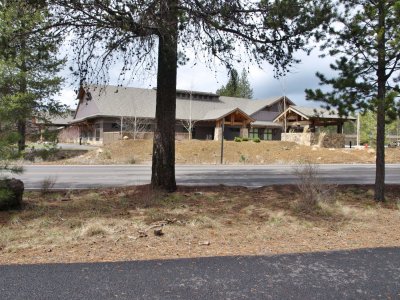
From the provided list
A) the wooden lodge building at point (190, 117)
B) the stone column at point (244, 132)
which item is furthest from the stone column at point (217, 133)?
the stone column at point (244, 132)

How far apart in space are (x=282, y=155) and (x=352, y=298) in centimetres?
2538

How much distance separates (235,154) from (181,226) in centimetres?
2221

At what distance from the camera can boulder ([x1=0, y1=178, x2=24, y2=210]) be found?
6.99 m

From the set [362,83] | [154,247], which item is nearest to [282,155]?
[362,83]

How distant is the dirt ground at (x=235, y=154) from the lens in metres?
26.2

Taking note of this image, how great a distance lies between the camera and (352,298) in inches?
144

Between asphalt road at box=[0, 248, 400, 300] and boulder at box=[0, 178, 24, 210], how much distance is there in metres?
2.97

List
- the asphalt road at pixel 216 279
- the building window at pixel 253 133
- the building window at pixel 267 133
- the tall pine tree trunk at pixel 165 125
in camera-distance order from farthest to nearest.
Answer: the building window at pixel 267 133 → the building window at pixel 253 133 → the tall pine tree trunk at pixel 165 125 → the asphalt road at pixel 216 279

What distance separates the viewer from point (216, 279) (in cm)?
405

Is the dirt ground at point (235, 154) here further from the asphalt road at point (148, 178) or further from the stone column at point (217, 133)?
the stone column at point (217, 133)

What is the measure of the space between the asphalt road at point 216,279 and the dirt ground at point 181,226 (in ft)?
1.41

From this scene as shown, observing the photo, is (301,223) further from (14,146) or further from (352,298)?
(14,146)

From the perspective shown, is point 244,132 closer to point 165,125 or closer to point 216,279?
point 165,125

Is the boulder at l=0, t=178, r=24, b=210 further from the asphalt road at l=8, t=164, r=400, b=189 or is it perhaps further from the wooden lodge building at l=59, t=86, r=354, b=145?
the wooden lodge building at l=59, t=86, r=354, b=145
